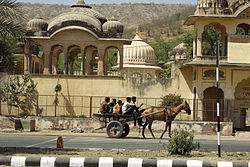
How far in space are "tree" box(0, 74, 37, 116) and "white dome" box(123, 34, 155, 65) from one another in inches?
690

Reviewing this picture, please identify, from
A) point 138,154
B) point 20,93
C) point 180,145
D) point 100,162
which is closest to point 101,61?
point 20,93

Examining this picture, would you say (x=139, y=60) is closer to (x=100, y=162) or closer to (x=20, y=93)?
(x=20, y=93)

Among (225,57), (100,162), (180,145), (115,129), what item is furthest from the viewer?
(225,57)

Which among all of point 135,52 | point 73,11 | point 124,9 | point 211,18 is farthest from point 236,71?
point 124,9

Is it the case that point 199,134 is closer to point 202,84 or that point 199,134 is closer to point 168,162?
point 202,84

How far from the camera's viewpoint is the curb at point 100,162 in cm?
1078

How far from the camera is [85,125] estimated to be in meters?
27.3

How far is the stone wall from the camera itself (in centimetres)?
2670

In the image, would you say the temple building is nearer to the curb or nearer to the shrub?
the shrub

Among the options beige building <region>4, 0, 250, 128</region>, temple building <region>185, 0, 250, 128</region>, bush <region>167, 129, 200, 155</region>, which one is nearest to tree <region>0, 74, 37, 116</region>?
beige building <region>4, 0, 250, 128</region>

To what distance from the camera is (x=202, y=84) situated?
29156 mm

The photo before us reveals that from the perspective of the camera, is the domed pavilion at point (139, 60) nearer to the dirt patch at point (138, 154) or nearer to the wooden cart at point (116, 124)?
the wooden cart at point (116, 124)

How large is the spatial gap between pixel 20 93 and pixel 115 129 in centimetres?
1158

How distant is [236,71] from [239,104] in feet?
9.34
